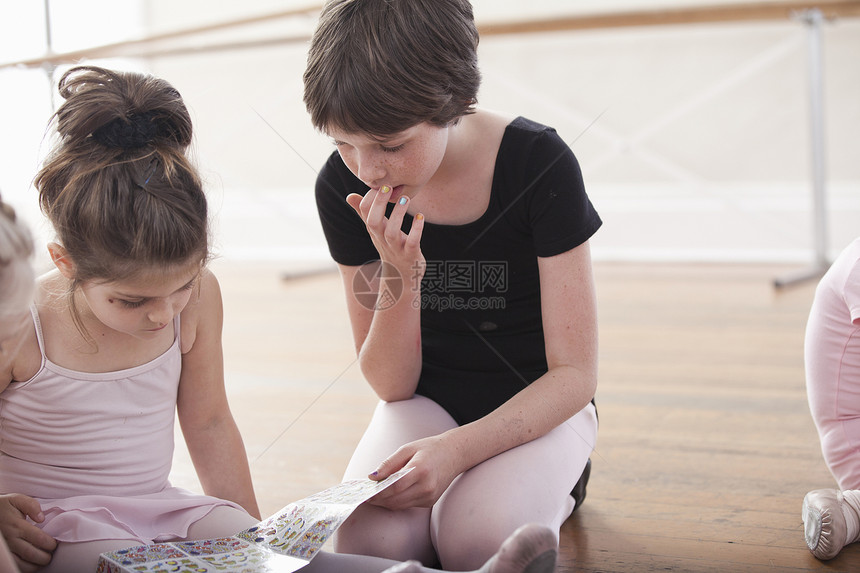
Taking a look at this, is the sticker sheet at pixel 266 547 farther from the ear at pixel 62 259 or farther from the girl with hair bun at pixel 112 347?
the ear at pixel 62 259

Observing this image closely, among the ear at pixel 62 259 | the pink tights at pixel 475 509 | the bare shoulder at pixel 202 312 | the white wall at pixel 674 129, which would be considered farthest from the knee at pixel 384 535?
the white wall at pixel 674 129

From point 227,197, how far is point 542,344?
115 inches

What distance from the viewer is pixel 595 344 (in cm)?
100

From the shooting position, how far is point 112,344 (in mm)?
950

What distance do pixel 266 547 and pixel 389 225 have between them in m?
0.35

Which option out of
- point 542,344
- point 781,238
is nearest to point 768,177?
point 781,238

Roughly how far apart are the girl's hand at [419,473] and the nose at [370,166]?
0.28 m

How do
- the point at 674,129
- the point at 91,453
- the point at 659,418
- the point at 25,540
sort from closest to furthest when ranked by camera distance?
1. the point at 25,540
2. the point at 91,453
3. the point at 659,418
4. the point at 674,129

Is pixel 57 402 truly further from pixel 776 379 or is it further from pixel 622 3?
pixel 622 3

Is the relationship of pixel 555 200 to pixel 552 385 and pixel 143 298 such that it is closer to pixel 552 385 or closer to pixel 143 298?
pixel 552 385

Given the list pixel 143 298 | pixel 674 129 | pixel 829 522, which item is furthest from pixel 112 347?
pixel 674 129

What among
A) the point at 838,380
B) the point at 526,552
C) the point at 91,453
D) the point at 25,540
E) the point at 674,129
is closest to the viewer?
the point at 526,552

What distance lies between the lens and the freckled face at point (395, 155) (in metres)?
0.89

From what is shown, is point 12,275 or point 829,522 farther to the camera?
point 829,522
